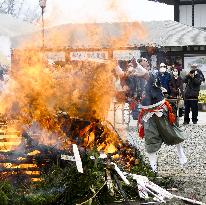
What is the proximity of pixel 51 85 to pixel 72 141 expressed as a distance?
962 mm

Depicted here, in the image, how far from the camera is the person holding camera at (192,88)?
13.4m

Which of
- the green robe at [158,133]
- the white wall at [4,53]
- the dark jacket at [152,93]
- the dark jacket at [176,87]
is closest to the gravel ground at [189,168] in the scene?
the green robe at [158,133]

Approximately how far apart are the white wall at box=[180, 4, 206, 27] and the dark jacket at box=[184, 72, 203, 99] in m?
14.6

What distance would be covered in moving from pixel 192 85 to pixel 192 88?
9 cm

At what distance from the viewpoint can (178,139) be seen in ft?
23.8

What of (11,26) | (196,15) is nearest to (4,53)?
(11,26)

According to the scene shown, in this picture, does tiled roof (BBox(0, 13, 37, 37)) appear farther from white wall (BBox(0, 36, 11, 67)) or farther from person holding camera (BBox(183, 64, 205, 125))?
person holding camera (BBox(183, 64, 205, 125))

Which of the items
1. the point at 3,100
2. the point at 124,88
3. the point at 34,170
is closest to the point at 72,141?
the point at 34,170

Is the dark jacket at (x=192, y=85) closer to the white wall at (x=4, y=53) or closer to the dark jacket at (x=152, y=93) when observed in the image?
the dark jacket at (x=152, y=93)

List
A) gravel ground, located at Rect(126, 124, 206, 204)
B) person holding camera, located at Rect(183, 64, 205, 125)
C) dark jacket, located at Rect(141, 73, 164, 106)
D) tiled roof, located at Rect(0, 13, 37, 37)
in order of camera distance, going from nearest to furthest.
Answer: gravel ground, located at Rect(126, 124, 206, 204) → dark jacket, located at Rect(141, 73, 164, 106) → person holding camera, located at Rect(183, 64, 205, 125) → tiled roof, located at Rect(0, 13, 37, 37)

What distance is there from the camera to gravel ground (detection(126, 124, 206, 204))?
20.0 ft

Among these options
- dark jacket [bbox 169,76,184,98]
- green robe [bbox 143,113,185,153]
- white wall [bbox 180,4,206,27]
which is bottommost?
green robe [bbox 143,113,185,153]

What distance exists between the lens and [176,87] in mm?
13492

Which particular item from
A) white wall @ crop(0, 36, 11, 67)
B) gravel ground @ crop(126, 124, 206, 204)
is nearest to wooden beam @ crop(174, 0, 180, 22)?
white wall @ crop(0, 36, 11, 67)
